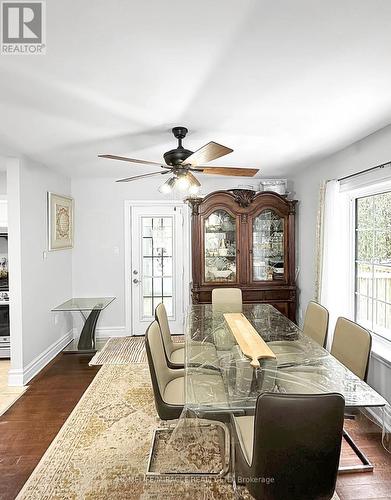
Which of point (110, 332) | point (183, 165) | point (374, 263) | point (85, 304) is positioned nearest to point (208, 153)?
point (183, 165)

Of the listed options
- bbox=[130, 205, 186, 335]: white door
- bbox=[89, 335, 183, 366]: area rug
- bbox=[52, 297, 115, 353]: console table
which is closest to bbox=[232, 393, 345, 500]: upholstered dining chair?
bbox=[89, 335, 183, 366]: area rug

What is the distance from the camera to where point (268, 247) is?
4.70 meters

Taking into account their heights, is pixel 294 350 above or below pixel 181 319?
above

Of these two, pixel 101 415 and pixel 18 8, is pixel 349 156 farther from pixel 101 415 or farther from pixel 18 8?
pixel 101 415

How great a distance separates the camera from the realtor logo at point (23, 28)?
132 cm

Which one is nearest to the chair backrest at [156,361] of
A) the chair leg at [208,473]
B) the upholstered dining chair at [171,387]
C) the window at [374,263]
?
the upholstered dining chair at [171,387]

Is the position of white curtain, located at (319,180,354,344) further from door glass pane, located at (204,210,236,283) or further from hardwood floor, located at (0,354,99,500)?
hardwood floor, located at (0,354,99,500)

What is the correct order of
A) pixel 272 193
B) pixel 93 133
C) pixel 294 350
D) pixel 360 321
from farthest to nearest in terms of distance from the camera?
pixel 272 193, pixel 360 321, pixel 93 133, pixel 294 350

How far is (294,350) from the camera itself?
2.34 m

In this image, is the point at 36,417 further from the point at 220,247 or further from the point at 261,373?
the point at 220,247

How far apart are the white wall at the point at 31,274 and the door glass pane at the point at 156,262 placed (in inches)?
49.0

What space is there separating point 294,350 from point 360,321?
1405mm

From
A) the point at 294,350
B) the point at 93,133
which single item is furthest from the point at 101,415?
the point at 93,133

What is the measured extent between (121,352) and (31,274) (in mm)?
1508
